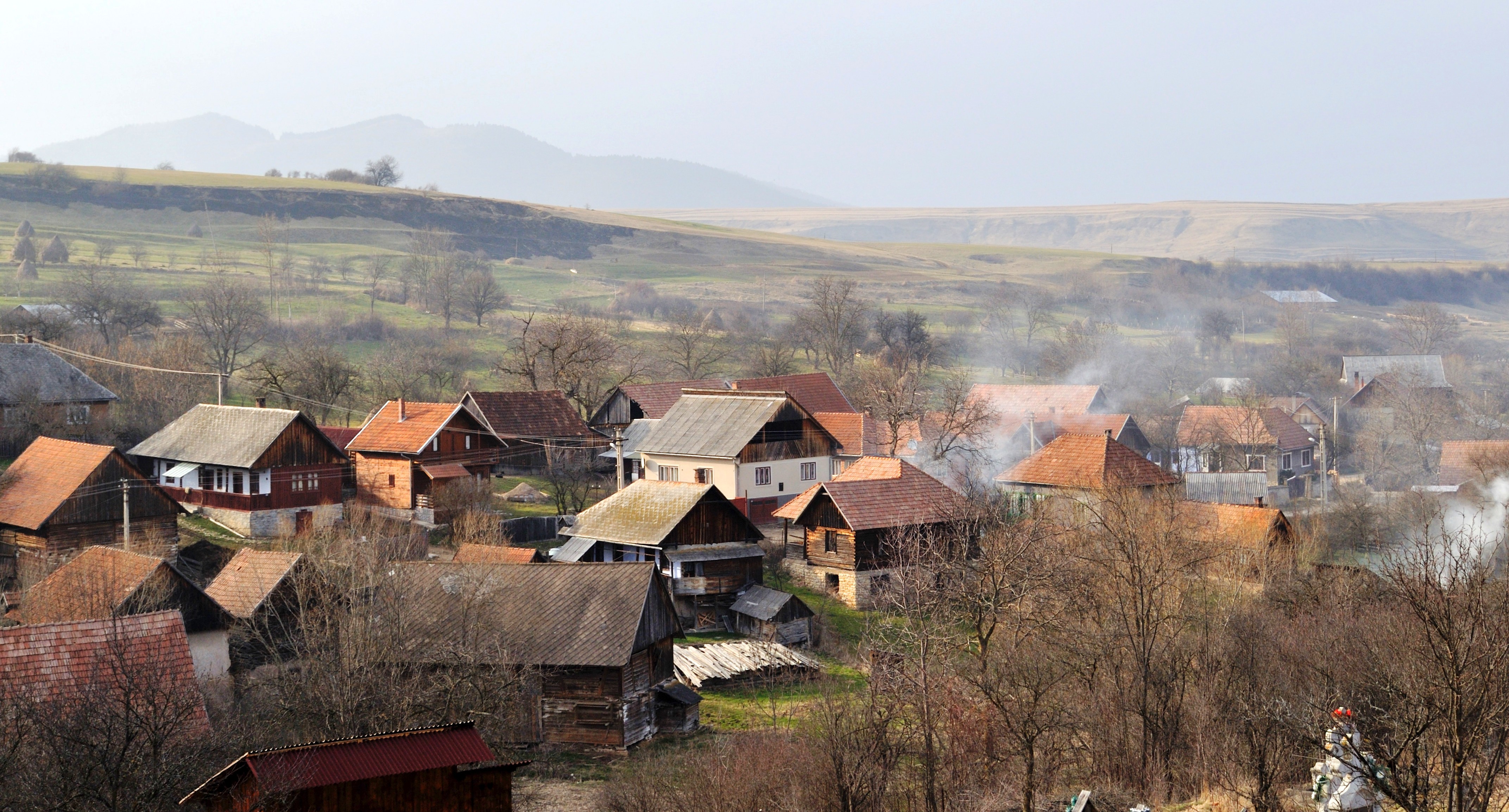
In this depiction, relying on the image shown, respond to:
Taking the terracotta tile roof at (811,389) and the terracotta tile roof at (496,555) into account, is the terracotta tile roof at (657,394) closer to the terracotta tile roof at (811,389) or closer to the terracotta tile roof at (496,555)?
the terracotta tile roof at (811,389)

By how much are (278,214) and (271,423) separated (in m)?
106

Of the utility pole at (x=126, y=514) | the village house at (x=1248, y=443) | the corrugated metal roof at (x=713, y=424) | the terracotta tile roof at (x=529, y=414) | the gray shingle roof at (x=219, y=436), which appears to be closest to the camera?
the utility pole at (x=126, y=514)

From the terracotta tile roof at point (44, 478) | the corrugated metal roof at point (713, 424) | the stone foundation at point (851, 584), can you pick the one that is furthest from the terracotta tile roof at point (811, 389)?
the terracotta tile roof at point (44, 478)

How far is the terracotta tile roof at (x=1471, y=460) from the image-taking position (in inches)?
2211

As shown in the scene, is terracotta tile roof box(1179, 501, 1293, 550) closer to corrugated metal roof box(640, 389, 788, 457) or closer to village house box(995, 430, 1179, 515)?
village house box(995, 430, 1179, 515)

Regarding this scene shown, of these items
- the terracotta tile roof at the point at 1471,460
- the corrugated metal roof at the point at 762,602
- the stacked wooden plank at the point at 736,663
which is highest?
the terracotta tile roof at the point at 1471,460

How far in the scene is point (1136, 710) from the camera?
24609 millimetres

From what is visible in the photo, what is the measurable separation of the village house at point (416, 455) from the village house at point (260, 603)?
50.0 feet

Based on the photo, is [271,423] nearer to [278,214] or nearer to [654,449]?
[654,449]

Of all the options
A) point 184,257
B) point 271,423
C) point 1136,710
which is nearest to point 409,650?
point 1136,710

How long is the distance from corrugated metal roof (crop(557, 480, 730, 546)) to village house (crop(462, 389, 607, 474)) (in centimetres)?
1244

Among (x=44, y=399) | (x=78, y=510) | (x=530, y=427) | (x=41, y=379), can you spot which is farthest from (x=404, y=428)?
(x=41, y=379)

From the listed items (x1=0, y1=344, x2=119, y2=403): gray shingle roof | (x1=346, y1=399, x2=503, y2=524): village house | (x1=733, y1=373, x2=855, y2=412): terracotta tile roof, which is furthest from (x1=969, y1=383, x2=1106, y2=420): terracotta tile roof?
(x1=0, y1=344, x2=119, y2=403): gray shingle roof

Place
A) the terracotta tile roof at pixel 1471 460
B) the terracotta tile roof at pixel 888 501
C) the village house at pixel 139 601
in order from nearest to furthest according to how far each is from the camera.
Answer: the village house at pixel 139 601 → the terracotta tile roof at pixel 888 501 → the terracotta tile roof at pixel 1471 460
